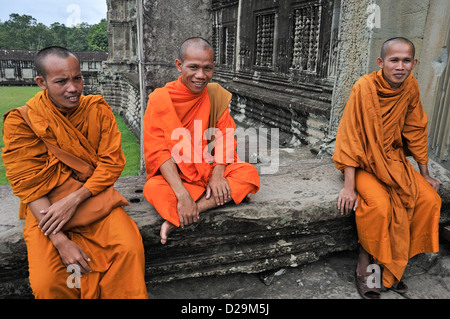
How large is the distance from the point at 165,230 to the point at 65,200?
1.63ft

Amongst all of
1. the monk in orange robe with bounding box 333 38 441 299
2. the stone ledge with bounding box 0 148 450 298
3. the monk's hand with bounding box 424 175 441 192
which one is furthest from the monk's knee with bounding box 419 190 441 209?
the stone ledge with bounding box 0 148 450 298

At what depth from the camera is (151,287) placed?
1.98 m

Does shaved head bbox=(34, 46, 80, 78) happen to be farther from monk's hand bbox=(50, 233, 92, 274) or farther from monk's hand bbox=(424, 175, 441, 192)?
monk's hand bbox=(424, 175, 441, 192)

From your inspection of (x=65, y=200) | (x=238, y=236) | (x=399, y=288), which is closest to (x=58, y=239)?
(x=65, y=200)

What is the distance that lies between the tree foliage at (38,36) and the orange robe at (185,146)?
44.1 meters

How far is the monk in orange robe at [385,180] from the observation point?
1991 mm

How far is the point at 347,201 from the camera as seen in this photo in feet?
6.83

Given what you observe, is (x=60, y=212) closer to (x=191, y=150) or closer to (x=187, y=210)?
(x=187, y=210)

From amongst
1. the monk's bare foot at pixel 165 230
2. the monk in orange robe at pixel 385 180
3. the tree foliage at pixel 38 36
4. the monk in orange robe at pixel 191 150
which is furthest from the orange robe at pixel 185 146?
the tree foliage at pixel 38 36

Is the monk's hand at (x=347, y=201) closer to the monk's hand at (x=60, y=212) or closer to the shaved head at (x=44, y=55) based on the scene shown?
the monk's hand at (x=60, y=212)

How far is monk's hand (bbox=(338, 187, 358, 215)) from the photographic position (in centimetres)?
208

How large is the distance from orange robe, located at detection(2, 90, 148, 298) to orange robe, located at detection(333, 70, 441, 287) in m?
1.30

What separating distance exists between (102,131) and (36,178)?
15.2 inches
